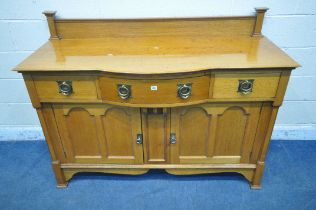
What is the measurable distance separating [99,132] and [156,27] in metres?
0.71

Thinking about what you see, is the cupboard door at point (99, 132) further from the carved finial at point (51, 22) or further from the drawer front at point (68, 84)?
the carved finial at point (51, 22)

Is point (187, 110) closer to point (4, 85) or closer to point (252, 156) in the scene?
point (252, 156)

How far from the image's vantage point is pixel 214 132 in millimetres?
1429

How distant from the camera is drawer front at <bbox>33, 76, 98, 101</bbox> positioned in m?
1.23

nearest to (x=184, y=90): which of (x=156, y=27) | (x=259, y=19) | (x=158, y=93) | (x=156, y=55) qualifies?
(x=158, y=93)

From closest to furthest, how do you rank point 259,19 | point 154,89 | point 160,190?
point 154,89, point 259,19, point 160,190

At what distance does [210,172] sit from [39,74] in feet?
3.75

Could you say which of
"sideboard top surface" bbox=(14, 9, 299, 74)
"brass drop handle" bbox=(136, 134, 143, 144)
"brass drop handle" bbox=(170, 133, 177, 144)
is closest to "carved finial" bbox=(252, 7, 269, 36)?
"sideboard top surface" bbox=(14, 9, 299, 74)

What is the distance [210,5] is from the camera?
1502mm

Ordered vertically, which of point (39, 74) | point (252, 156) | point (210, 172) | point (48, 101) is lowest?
point (210, 172)

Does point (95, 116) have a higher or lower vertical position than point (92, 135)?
higher

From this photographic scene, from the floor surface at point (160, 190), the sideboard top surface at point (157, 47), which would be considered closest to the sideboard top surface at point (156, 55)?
the sideboard top surface at point (157, 47)

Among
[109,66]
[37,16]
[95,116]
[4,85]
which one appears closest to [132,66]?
[109,66]

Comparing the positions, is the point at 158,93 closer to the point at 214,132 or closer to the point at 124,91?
the point at 124,91
